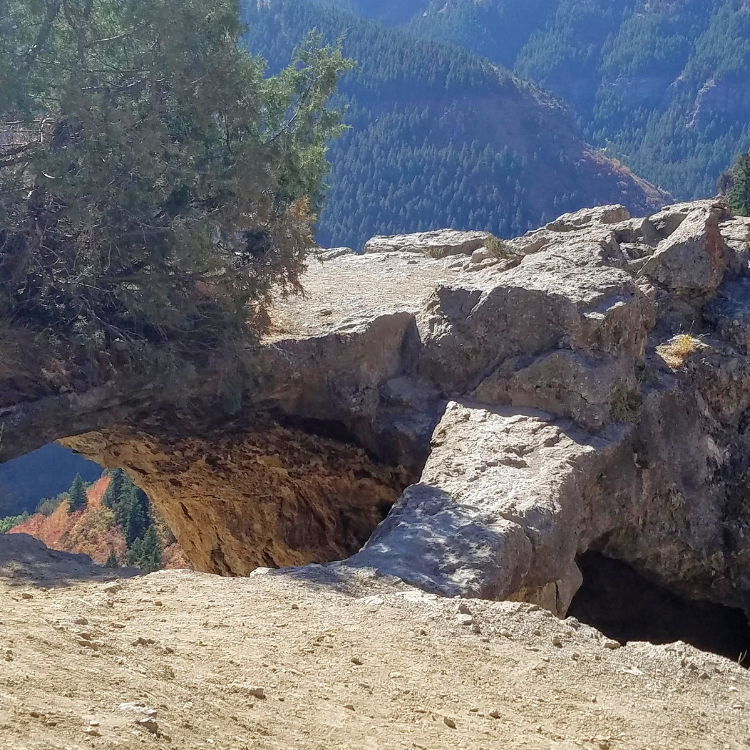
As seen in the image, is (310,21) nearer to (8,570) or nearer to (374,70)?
(374,70)

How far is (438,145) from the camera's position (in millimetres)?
103500

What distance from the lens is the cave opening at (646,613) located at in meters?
10.4

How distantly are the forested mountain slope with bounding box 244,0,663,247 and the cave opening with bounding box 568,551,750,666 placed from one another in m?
74.2

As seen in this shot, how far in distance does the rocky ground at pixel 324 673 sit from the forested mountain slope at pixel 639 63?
3621 inches

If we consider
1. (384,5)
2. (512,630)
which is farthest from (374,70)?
(512,630)

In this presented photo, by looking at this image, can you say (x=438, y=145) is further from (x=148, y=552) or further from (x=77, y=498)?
(x=148, y=552)

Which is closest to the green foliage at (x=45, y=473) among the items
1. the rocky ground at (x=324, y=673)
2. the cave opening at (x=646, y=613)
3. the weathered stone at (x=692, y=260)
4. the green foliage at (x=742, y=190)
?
the green foliage at (x=742, y=190)

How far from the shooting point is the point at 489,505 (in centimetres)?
809

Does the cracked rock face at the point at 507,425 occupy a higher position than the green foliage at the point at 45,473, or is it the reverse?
the cracked rock face at the point at 507,425

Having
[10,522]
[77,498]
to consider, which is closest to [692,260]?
[77,498]

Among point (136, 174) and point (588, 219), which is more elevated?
point (588, 219)

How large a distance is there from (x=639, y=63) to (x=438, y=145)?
5405cm

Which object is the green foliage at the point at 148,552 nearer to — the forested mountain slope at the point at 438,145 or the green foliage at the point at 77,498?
the green foliage at the point at 77,498

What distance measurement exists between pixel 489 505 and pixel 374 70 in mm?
100388
